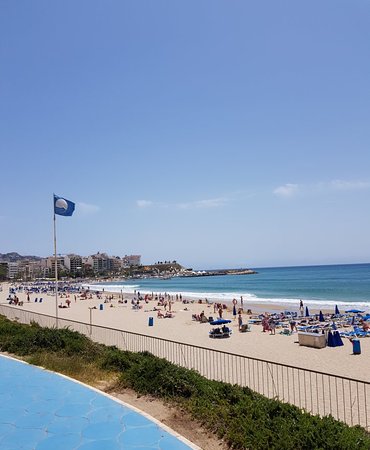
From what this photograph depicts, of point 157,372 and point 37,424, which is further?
point 157,372

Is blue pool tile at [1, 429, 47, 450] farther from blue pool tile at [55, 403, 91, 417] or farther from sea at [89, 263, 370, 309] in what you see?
Result: sea at [89, 263, 370, 309]

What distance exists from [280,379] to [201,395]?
483cm

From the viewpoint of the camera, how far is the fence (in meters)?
9.16

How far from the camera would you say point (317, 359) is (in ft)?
54.0

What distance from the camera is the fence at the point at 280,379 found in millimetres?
9156

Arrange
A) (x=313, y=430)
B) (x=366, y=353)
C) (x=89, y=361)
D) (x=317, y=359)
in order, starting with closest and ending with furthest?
(x=313, y=430), (x=89, y=361), (x=317, y=359), (x=366, y=353)

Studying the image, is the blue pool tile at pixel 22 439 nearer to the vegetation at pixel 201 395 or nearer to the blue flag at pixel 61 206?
the vegetation at pixel 201 395

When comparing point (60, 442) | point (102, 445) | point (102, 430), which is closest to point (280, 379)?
point (102, 430)

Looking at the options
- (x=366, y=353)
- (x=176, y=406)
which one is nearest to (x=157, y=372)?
(x=176, y=406)

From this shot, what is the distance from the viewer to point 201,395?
A: 7.99 meters

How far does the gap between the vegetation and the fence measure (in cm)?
85

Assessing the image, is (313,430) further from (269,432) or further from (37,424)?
(37,424)

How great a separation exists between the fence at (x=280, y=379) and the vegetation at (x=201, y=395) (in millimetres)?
850

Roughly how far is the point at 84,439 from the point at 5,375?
179 inches
